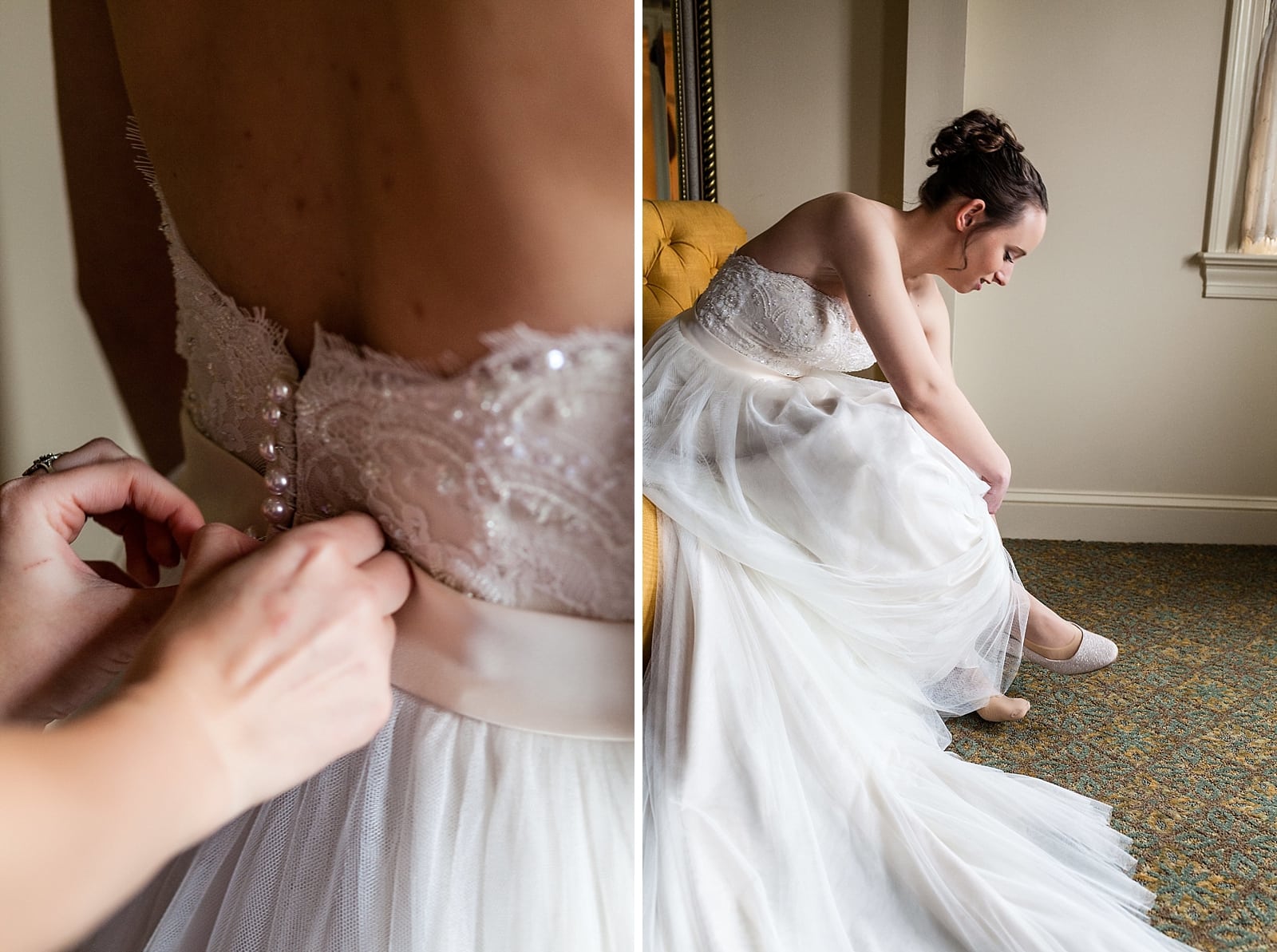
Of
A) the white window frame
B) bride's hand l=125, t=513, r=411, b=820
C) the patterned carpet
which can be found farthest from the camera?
the white window frame

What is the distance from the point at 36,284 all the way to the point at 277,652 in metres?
0.14

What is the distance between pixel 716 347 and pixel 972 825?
598 millimetres

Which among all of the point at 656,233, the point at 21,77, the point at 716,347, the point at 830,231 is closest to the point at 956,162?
the point at 830,231

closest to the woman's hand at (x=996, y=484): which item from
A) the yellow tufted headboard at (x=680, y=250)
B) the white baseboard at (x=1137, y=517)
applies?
the yellow tufted headboard at (x=680, y=250)

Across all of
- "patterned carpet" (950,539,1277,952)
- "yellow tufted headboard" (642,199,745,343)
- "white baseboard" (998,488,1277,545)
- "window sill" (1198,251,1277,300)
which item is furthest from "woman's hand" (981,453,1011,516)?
"window sill" (1198,251,1277,300)

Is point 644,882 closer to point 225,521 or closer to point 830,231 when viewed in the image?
point 225,521

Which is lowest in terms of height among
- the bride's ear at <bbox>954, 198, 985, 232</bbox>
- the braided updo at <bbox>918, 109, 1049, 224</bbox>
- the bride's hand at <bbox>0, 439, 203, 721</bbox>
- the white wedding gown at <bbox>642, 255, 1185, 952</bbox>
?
the white wedding gown at <bbox>642, 255, 1185, 952</bbox>

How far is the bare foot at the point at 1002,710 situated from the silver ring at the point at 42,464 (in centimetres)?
109

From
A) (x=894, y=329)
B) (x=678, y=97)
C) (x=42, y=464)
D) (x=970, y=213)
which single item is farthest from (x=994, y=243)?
(x=42, y=464)

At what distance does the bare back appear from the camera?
0.26 metres

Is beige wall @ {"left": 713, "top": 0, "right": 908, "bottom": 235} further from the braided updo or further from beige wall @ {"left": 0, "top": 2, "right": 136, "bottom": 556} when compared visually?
beige wall @ {"left": 0, "top": 2, "right": 136, "bottom": 556}

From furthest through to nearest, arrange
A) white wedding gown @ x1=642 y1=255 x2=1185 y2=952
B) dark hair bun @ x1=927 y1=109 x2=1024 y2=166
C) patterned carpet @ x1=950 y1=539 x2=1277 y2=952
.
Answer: dark hair bun @ x1=927 y1=109 x2=1024 y2=166
patterned carpet @ x1=950 y1=539 x2=1277 y2=952
white wedding gown @ x1=642 y1=255 x2=1185 y2=952

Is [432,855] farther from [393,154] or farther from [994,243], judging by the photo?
[994,243]

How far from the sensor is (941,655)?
0.88m
